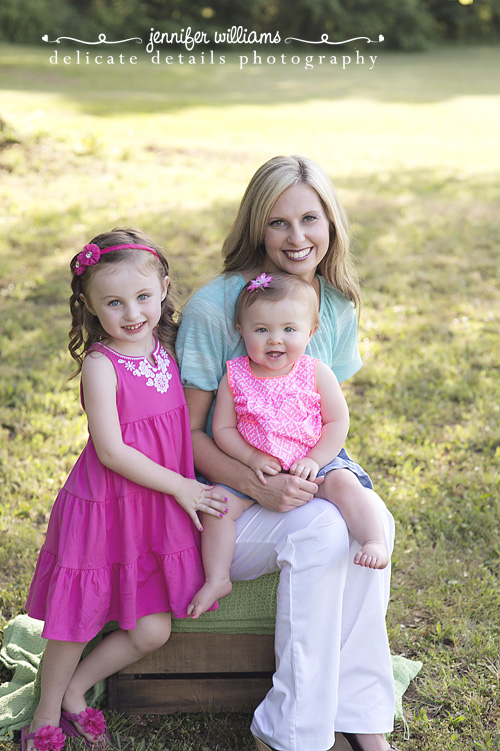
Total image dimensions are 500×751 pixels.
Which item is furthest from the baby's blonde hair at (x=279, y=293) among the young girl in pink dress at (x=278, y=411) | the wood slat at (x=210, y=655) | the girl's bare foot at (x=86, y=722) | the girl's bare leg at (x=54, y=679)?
the girl's bare foot at (x=86, y=722)

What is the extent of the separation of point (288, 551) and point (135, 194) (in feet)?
20.2

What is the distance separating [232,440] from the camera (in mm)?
2367

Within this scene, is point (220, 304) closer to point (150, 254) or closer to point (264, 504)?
point (150, 254)

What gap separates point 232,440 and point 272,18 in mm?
28720

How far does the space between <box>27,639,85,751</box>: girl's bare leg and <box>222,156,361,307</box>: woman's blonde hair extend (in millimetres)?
1311

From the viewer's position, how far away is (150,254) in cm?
228

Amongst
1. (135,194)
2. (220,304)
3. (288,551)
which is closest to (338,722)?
(288,551)

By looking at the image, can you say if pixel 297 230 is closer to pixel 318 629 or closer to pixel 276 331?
pixel 276 331

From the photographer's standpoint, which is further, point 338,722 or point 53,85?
point 53,85

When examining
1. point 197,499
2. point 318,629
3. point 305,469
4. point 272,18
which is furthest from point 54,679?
point 272,18

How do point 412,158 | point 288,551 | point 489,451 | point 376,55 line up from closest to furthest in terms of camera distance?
1. point 288,551
2. point 489,451
3. point 412,158
4. point 376,55

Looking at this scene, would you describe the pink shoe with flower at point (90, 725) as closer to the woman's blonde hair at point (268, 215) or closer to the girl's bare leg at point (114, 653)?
the girl's bare leg at point (114, 653)

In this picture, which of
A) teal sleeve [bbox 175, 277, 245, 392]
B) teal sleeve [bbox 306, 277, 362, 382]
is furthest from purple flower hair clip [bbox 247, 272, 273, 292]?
teal sleeve [bbox 306, 277, 362, 382]

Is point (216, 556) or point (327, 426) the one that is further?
point (327, 426)
